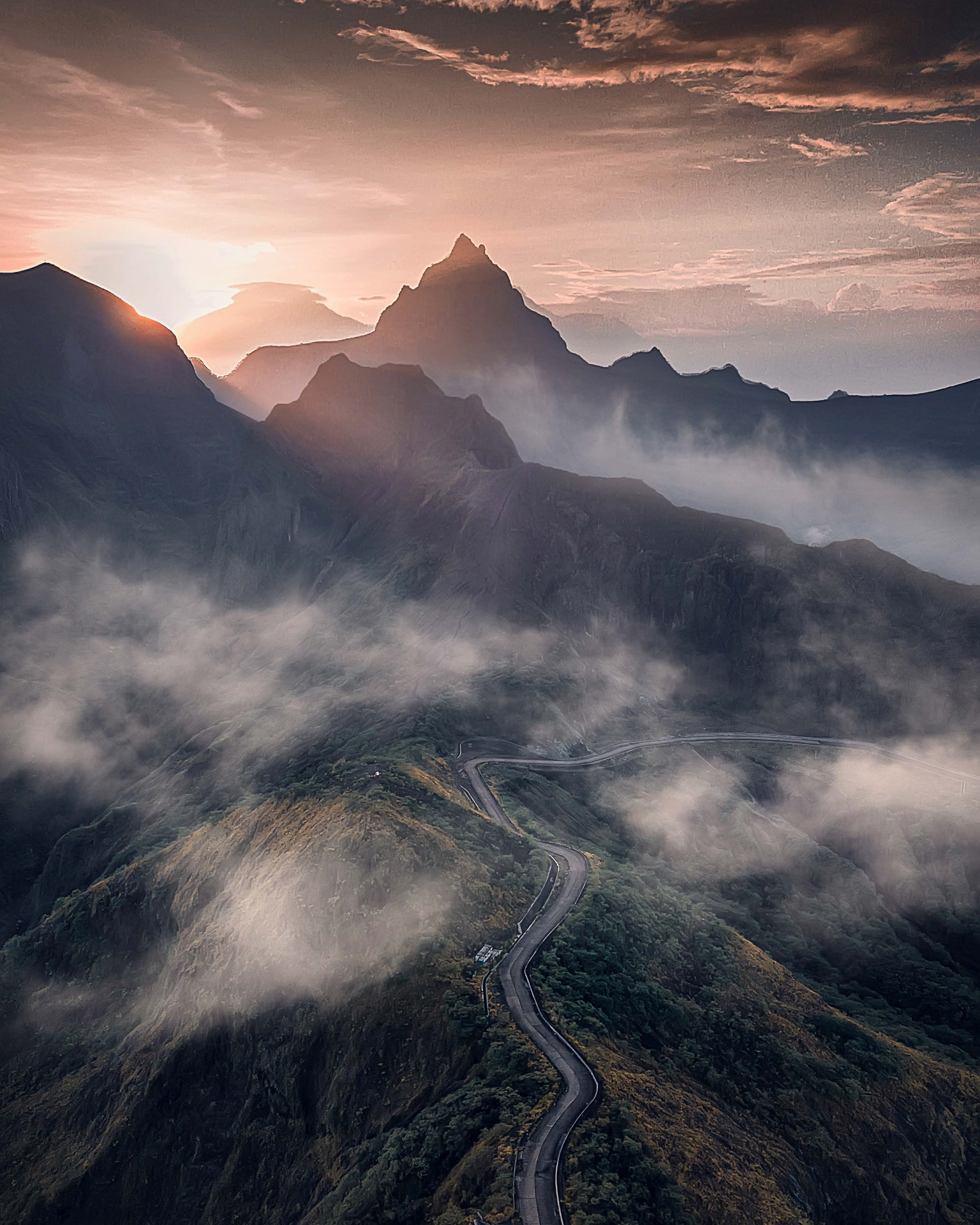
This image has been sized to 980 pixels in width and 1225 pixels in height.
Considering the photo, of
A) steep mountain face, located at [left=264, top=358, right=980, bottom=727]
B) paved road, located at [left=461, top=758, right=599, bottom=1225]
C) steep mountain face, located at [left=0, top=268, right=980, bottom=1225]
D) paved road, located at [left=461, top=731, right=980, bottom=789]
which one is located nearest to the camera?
paved road, located at [left=461, top=758, right=599, bottom=1225]

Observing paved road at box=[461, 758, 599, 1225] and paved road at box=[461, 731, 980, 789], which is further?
paved road at box=[461, 731, 980, 789]

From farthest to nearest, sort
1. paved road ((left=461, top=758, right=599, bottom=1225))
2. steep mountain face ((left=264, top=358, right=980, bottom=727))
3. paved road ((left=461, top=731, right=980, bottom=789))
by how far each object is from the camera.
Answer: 1. steep mountain face ((left=264, top=358, right=980, bottom=727))
2. paved road ((left=461, top=731, right=980, bottom=789))
3. paved road ((left=461, top=758, right=599, bottom=1225))

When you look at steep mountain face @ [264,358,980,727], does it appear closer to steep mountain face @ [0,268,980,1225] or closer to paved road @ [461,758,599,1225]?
steep mountain face @ [0,268,980,1225]

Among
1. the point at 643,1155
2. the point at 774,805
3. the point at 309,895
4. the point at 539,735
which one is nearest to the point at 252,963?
the point at 309,895

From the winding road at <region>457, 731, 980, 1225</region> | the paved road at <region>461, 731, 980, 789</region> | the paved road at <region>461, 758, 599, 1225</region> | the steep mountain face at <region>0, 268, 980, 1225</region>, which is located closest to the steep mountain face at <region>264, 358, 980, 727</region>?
the steep mountain face at <region>0, 268, 980, 1225</region>

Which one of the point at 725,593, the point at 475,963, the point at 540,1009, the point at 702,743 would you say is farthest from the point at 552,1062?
the point at 725,593

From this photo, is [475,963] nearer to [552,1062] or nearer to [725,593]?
[552,1062]

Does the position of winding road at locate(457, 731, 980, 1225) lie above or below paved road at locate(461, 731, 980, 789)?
above

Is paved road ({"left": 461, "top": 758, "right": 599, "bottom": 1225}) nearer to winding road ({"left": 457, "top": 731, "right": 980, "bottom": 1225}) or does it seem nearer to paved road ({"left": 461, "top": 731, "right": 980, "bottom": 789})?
winding road ({"left": 457, "top": 731, "right": 980, "bottom": 1225})

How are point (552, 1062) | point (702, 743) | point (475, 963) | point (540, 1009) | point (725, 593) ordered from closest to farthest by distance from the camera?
point (552, 1062) → point (540, 1009) → point (475, 963) → point (702, 743) → point (725, 593)

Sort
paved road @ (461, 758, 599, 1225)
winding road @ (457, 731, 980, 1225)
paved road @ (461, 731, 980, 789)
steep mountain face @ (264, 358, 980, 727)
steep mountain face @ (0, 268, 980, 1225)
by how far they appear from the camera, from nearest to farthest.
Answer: paved road @ (461, 758, 599, 1225)
winding road @ (457, 731, 980, 1225)
steep mountain face @ (0, 268, 980, 1225)
paved road @ (461, 731, 980, 789)
steep mountain face @ (264, 358, 980, 727)
